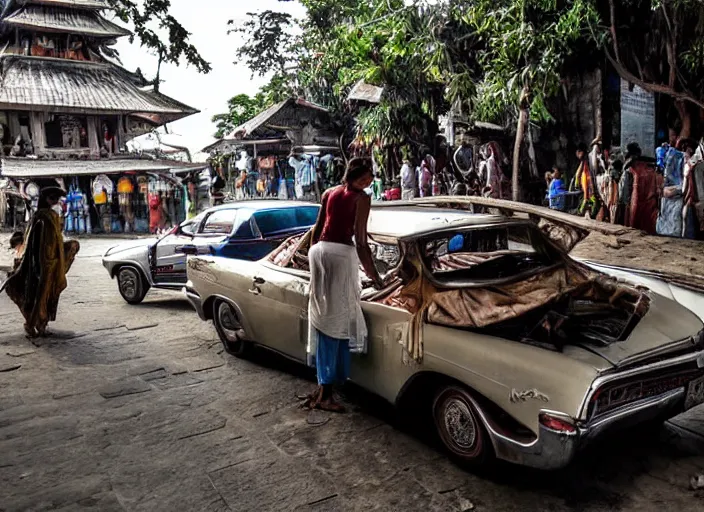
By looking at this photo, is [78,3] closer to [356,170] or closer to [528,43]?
[528,43]

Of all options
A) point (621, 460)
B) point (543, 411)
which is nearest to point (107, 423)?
point (543, 411)

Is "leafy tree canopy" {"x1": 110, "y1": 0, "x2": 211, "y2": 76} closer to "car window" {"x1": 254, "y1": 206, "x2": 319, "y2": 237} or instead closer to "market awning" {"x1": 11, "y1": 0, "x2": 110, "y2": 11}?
"car window" {"x1": 254, "y1": 206, "x2": 319, "y2": 237}

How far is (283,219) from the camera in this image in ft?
25.8

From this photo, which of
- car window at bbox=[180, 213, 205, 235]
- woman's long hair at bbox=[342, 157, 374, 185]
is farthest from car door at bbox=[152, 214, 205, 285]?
woman's long hair at bbox=[342, 157, 374, 185]

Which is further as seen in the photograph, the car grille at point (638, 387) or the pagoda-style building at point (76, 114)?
the pagoda-style building at point (76, 114)

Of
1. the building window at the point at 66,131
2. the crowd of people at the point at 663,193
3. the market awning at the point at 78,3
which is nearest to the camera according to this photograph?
the crowd of people at the point at 663,193

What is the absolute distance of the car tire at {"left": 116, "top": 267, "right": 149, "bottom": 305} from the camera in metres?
8.48

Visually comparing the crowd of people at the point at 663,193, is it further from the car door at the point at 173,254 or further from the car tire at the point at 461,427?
the car tire at the point at 461,427

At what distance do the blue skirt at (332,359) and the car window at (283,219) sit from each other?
3.81m

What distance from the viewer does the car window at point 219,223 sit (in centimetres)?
779

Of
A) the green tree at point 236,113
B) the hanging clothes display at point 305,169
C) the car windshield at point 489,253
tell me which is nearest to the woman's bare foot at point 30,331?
the car windshield at point 489,253

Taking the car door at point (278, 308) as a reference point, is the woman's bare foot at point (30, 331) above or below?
below

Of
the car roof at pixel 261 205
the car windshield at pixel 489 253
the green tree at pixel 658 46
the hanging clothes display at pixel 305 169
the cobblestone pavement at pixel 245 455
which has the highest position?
the green tree at pixel 658 46

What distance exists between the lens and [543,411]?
2775mm
